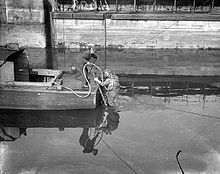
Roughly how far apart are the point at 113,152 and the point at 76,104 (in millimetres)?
3168

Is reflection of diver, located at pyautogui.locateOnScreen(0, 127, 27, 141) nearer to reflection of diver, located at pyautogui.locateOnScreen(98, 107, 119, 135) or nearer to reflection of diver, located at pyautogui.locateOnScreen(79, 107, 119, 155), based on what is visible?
reflection of diver, located at pyautogui.locateOnScreen(79, 107, 119, 155)

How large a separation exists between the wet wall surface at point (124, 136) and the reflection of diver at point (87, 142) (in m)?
→ 0.06

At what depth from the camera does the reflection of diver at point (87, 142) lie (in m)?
9.20

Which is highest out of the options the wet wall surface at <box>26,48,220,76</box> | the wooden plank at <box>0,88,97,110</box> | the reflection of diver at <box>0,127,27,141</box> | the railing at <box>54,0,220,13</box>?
the railing at <box>54,0,220,13</box>

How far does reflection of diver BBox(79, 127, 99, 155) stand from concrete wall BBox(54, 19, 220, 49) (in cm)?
1442

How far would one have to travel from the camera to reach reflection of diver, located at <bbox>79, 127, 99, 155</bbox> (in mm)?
9203

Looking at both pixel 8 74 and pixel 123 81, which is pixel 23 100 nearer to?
pixel 8 74

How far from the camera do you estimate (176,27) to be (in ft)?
78.5

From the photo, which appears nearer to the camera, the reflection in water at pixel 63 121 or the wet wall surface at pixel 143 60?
Answer: the reflection in water at pixel 63 121

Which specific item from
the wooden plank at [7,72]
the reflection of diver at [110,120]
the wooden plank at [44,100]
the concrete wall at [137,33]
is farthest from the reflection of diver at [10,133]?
the concrete wall at [137,33]

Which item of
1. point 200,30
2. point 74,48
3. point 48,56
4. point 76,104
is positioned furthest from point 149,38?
point 76,104

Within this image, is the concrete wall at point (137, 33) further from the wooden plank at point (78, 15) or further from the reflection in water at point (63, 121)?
the reflection in water at point (63, 121)

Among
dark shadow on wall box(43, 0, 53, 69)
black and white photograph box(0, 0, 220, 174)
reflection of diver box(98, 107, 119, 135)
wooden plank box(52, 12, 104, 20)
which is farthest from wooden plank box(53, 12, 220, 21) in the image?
reflection of diver box(98, 107, 119, 135)

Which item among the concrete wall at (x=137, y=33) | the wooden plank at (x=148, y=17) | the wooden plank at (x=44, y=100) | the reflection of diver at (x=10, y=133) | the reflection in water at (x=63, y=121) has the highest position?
the wooden plank at (x=148, y=17)
